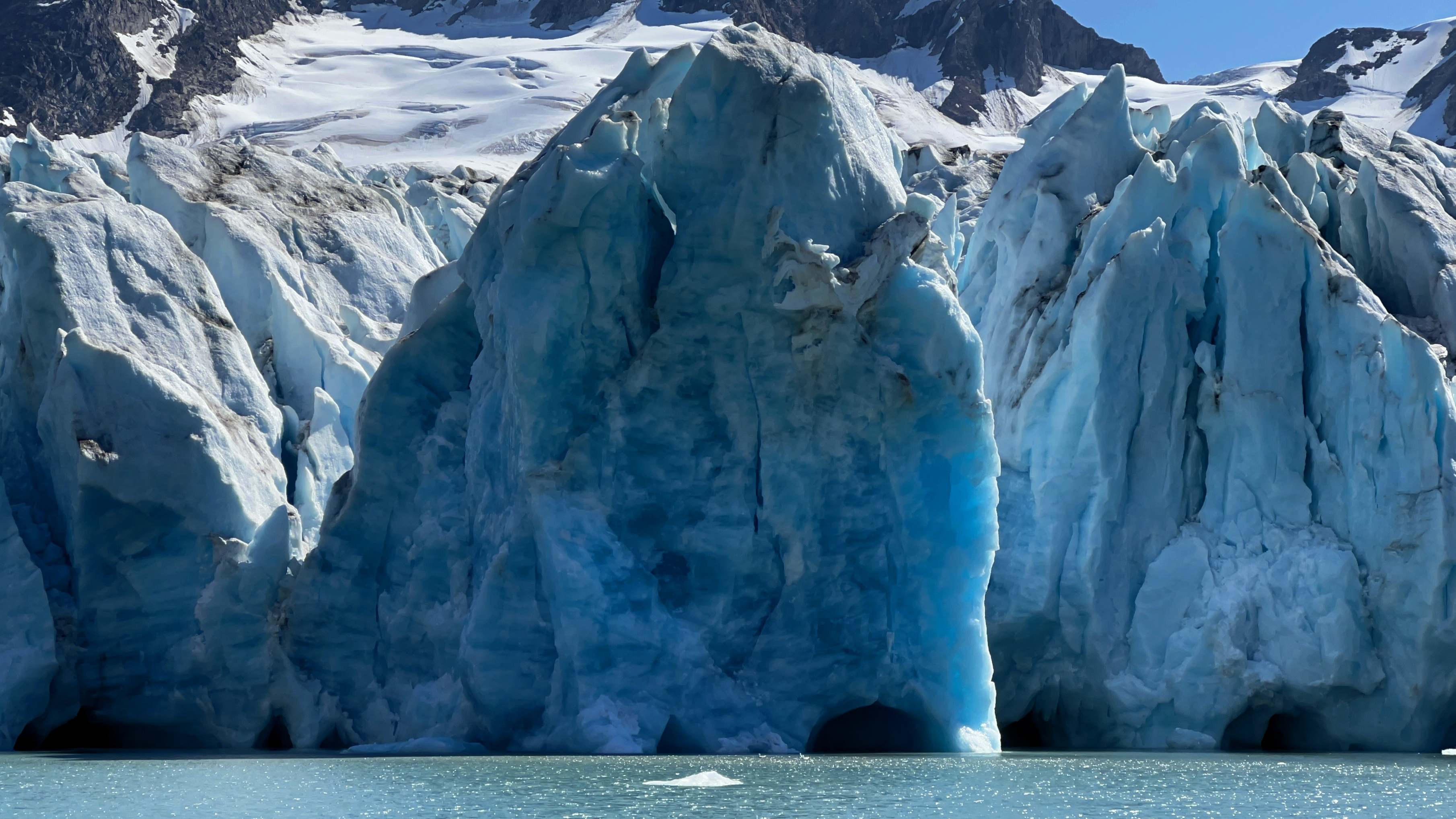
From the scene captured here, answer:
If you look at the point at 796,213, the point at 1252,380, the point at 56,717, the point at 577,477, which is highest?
the point at 796,213

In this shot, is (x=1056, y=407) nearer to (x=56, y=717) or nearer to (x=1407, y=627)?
(x=1407, y=627)

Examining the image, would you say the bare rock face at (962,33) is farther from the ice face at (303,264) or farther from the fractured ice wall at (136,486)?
the fractured ice wall at (136,486)

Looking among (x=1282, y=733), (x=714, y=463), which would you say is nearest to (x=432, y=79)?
(x=1282, y=733)

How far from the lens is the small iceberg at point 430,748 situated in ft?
55.7

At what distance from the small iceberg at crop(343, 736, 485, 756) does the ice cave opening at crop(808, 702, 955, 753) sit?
352 cm

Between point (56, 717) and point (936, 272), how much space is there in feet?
34.3

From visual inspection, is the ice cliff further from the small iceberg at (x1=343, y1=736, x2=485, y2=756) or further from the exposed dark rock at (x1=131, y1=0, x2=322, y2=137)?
the exposed dark rock at (x1=131, y1=0, x2=322, y2=137)

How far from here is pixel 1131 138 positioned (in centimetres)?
2475

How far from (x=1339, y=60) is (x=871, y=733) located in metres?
90.2

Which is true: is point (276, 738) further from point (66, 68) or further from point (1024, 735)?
point (66, 68)

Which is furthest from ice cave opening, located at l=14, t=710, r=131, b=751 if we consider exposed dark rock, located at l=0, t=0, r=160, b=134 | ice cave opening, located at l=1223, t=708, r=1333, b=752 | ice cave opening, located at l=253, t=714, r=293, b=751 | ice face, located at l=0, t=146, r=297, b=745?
exposed dark rock, located at l=0, t=0, r=160, b=134

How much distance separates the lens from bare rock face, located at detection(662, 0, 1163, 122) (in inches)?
4437

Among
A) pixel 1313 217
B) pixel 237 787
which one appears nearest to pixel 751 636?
pixel 237 787

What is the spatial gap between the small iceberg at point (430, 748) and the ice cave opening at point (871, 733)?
3520 millimetres
